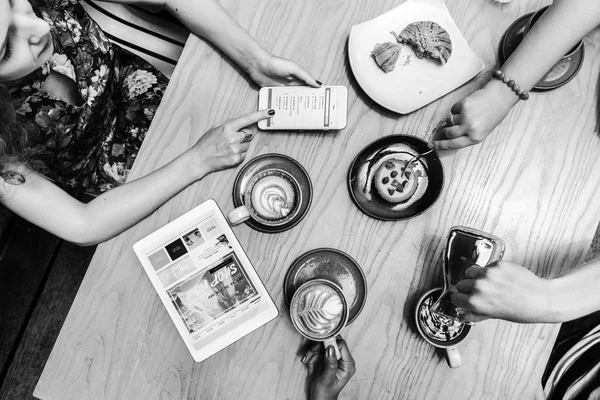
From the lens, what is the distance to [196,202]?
41.5 inches

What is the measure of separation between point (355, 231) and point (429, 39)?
48cm

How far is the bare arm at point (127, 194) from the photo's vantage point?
1011 millimetres

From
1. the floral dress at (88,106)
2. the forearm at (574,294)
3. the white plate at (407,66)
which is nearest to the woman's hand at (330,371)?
the forearm at (574,294)

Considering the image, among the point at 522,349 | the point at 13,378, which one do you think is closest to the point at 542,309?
the point at 522,349

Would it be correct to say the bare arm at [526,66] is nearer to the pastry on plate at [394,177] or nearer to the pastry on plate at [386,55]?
the pastry on plate at [394,177]

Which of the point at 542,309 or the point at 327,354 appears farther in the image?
the point at 327,354

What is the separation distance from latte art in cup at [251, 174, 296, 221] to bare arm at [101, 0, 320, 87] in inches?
9.6

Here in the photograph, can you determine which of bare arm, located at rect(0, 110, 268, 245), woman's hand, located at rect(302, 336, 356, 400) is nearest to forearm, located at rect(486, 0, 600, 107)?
A: bare arm, located at rect(0, 110, 268, 245)

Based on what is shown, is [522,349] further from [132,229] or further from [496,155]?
[132,229]

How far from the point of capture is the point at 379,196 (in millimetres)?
1004

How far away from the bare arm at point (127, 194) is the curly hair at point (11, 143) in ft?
0.09

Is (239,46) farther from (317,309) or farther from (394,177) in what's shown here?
(317,309)

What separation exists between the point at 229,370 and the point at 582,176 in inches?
37.6

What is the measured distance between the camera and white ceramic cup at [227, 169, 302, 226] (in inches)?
39.7
